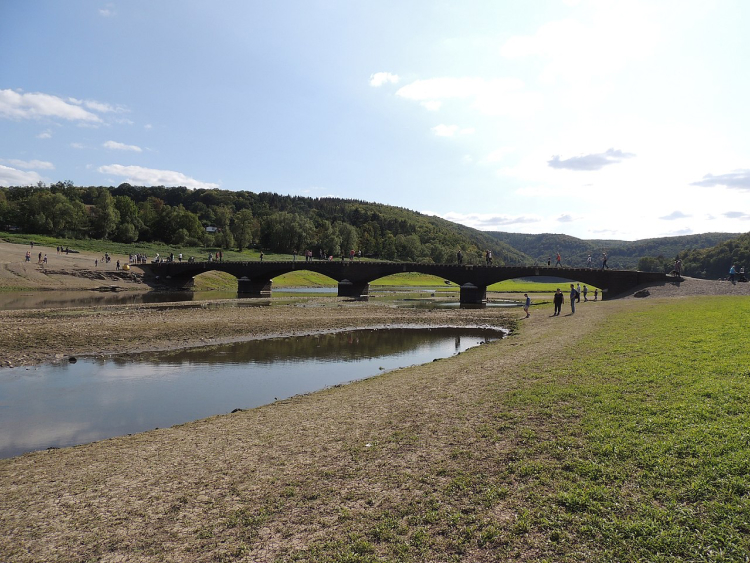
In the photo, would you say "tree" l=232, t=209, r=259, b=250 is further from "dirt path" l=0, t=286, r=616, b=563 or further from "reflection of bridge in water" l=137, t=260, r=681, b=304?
"dirt path" l=0, t=286, r=616, b=563

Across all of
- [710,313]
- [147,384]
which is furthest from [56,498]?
[710,313]

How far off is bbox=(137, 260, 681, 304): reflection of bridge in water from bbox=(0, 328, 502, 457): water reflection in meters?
38.2

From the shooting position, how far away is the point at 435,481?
8.07m

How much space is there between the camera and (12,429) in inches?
528

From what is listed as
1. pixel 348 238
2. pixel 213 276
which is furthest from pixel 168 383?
pixel 348 238

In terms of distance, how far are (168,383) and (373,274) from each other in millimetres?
57323

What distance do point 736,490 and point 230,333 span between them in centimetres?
3042

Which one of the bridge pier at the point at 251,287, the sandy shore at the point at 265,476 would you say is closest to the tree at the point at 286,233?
the bridge pier at the point at 251,287

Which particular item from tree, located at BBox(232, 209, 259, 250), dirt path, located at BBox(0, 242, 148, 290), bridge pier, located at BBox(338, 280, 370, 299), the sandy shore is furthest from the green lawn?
tree, located at BBox(232, 209, 259, 250)

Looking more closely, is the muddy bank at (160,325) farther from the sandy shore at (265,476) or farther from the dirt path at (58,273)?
the dirt path at (58,273)

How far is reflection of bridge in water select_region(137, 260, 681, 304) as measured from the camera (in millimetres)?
60625

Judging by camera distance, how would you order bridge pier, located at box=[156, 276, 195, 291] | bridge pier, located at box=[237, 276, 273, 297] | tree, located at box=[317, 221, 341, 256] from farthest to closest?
A: tree, located at box=[317, 221, 341, 256]
bridge pier, located at box=[156, 276, 195, 291]
bridge pier, located at box=[237, 276, 273, 297]

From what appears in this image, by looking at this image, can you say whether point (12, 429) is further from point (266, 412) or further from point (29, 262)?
point (29, 262)

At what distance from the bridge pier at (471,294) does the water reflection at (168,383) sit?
1506 inches
